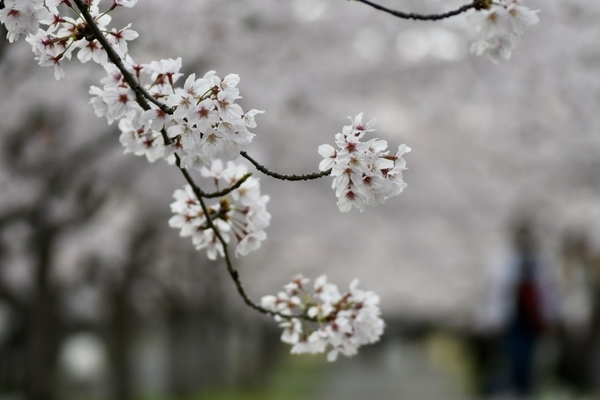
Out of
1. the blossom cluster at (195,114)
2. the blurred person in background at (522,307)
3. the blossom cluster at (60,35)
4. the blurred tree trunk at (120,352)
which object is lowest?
the blossom cluster at (195,114)

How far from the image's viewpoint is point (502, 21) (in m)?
1.97

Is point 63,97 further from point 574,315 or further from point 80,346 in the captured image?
point 80,346

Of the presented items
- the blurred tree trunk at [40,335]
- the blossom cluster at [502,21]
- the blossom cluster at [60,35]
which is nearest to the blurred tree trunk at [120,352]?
the blurred tree trunk at [40,335]

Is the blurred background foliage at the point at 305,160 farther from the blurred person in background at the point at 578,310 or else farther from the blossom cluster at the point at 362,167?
the blossom cluster at the point at 362,167

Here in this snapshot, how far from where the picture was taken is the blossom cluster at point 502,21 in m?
1.97

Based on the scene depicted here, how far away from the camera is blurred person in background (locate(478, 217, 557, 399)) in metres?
7.41

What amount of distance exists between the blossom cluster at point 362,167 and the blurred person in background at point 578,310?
7257 millimetres

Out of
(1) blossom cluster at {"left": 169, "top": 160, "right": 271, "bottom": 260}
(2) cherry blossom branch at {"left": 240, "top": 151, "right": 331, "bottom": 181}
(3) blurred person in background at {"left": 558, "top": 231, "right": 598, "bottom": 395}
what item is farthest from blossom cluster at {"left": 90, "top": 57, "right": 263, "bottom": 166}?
(3) blurred person in background at {"left": 558, "top": 231, "right": 598, "bottom": 395}

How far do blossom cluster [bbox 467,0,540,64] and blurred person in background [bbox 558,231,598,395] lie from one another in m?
7.31

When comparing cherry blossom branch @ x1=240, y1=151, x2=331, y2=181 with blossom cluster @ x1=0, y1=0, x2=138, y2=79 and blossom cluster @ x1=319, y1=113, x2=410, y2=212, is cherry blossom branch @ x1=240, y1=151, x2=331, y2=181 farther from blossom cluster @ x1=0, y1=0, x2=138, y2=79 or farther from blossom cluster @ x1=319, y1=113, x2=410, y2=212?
blossom cluster @ x1=0, y1=0, x2=138, y2=79

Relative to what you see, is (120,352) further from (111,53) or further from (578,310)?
(111,53)

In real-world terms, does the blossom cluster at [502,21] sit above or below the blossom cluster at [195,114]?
above

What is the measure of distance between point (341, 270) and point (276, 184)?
54.4ft

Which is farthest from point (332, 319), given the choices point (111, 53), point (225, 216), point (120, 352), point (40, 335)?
point (120, 352)
